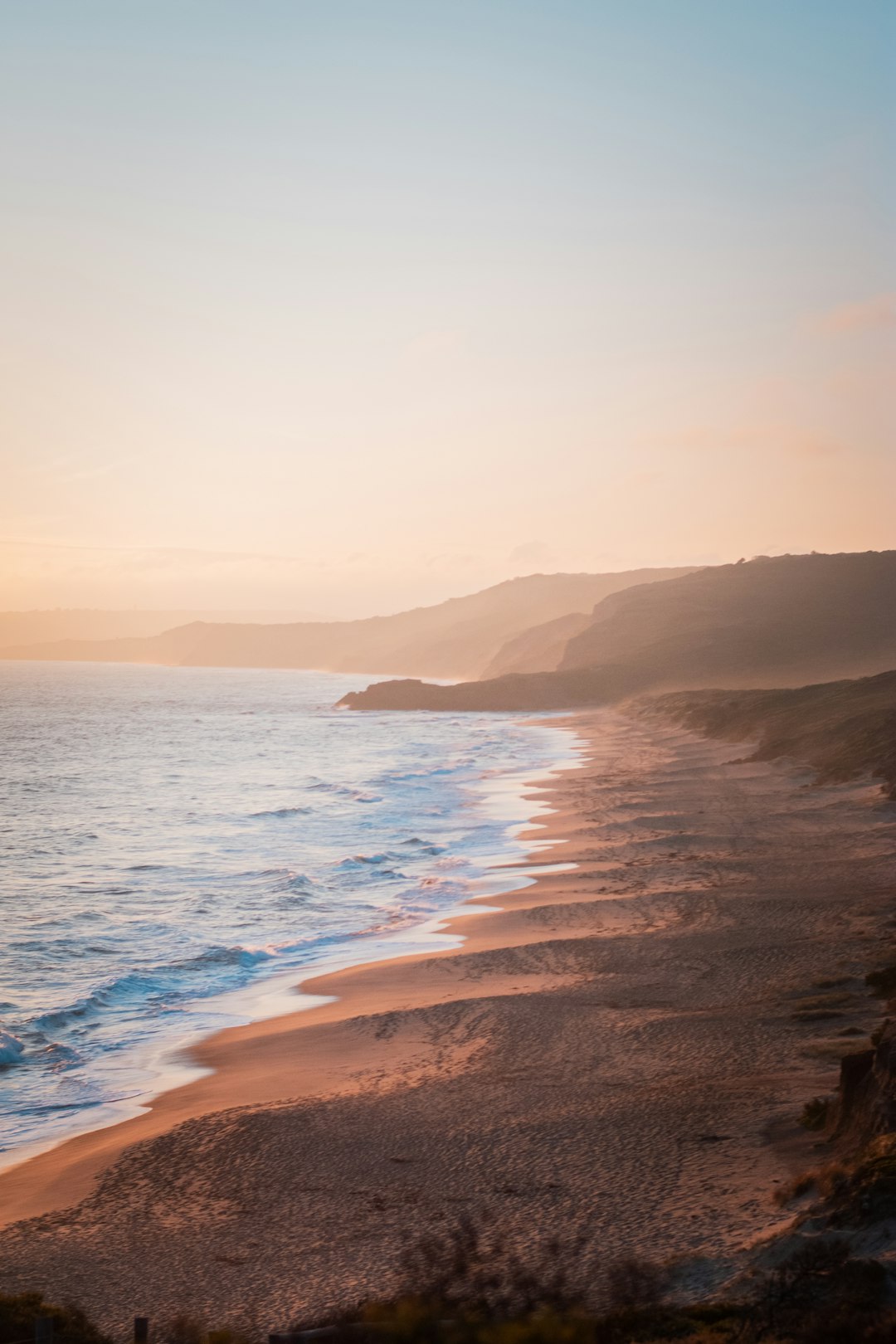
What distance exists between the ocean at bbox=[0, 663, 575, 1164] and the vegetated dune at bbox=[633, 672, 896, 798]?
9152 mm

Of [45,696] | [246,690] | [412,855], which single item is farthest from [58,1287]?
[246,690]

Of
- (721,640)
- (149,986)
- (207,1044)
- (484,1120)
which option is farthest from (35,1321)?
(721,640)

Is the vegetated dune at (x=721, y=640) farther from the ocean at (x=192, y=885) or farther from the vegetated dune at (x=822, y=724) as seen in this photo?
the ocean at (x=192, y=885)

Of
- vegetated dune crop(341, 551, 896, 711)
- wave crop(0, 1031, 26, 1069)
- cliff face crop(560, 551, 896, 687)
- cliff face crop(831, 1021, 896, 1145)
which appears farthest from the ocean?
cliff face crop(560, 551, 896, 687)

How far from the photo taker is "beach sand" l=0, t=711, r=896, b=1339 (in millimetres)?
6098

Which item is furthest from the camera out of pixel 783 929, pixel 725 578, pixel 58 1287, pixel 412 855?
pixel 725 578

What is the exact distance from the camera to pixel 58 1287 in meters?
6.05

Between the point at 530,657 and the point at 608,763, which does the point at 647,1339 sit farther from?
the point at 530,657

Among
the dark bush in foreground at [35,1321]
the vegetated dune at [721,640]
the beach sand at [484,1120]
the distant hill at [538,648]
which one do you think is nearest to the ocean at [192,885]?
the beach sand at [484,1120]

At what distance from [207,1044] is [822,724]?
32.8 m

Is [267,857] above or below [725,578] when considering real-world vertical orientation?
below

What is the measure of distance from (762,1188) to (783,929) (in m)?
7.54

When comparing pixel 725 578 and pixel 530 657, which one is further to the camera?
pixel 530 657

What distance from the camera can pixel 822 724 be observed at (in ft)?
129
